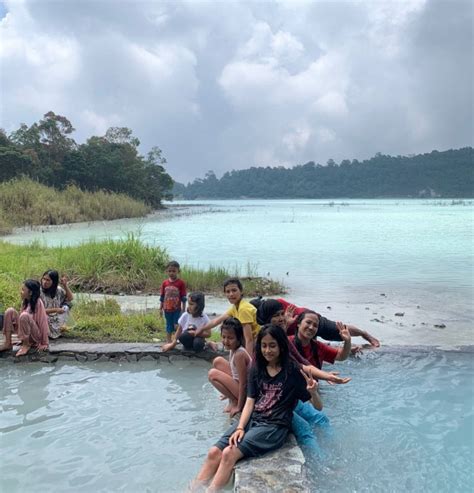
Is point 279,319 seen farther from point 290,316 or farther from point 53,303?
point 53,303

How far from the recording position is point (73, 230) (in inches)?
995

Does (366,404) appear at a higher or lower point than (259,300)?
lower

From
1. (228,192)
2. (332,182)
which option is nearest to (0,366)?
(332,182)

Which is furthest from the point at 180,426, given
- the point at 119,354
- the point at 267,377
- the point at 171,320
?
the point at 171,320

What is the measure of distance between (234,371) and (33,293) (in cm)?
268

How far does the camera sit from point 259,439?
3205 millimetres

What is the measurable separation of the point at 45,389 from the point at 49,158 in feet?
128

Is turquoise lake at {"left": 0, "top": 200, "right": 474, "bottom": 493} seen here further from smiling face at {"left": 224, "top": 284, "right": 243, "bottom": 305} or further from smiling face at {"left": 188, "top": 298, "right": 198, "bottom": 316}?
smiling face at {"left": 224, "top": 284, "right": 243, "bottom": 305}

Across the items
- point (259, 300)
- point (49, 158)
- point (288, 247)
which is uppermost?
point (49, 158)

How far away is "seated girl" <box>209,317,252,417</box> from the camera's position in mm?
3887

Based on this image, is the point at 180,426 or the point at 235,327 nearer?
the point at 235,327

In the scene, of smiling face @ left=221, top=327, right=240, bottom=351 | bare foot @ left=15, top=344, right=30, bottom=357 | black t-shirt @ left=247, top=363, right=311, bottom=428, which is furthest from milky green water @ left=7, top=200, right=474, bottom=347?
black t-shirt @ left=247, top=363, right=311, bottom=428

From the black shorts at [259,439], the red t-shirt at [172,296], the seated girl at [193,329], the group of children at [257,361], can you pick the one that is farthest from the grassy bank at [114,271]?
the black shorts at [259,439]

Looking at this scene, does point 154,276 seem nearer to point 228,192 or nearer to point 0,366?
point 0,366
